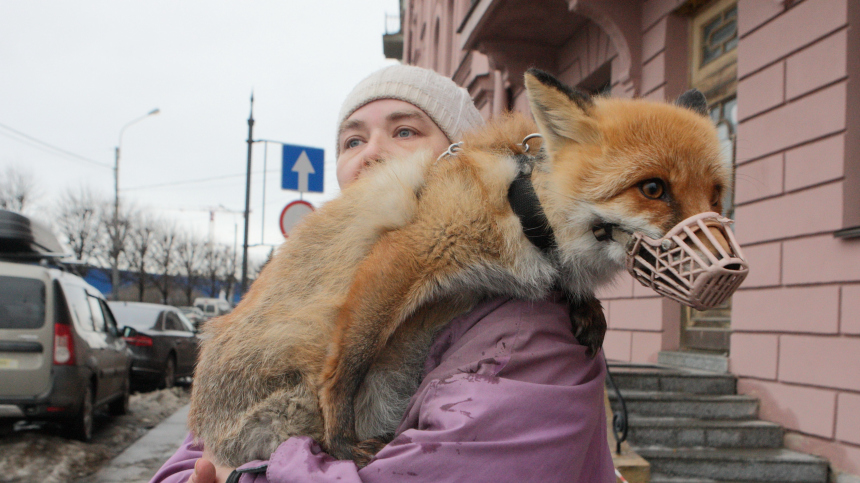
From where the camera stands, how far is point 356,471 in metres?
1.26

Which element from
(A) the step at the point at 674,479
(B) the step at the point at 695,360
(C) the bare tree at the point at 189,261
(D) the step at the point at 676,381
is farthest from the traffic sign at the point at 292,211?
(C) the bare tree at the point at 189,261

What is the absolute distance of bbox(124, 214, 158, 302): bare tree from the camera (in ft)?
A: 167

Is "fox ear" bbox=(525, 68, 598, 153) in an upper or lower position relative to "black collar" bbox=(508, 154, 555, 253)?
upper

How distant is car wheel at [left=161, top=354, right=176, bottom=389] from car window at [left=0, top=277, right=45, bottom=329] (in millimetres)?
5134

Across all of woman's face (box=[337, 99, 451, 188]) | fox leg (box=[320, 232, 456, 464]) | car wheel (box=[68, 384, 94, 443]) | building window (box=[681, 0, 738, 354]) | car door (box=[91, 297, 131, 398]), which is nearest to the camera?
fox leg (box=[320, 232, 456, 464])

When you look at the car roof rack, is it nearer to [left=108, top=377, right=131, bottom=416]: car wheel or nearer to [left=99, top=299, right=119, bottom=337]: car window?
[left=99, top=299, right=119, bottom=337]: car window

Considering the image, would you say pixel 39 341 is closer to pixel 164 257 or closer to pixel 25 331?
pixel 25 331

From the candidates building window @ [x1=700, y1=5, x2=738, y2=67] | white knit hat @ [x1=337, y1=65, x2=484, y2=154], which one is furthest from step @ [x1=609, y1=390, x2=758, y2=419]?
white knit hat @ [x1=337, y1=65, x2=484, y2=154]

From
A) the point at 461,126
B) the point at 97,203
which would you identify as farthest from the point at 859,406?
the point at 97,203

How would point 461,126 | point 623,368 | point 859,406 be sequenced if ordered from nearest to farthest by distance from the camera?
1. point 461,126
2. point 859,406
3. point 623,368

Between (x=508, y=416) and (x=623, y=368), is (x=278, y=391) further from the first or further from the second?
(x=623, y=368)

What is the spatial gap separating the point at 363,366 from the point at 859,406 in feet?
15.5

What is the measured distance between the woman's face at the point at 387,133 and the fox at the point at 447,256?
0.46m

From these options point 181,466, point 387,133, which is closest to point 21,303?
point 181,466
